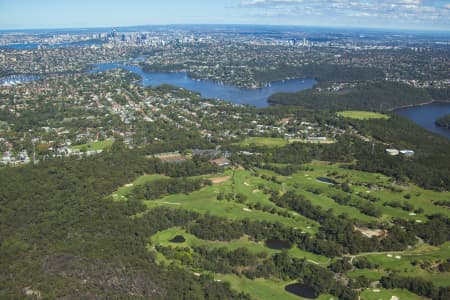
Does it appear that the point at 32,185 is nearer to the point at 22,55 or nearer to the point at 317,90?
the point at 317,90

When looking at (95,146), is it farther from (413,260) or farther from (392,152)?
(413,260)

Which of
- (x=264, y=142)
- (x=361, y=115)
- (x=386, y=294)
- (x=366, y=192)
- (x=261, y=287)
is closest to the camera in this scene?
(x=386, y=294)

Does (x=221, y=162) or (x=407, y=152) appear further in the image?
(x=407, y=152)

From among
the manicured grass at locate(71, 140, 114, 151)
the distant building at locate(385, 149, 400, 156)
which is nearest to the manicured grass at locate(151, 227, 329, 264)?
the manicured grass at locate(71, 140, 114, 151)

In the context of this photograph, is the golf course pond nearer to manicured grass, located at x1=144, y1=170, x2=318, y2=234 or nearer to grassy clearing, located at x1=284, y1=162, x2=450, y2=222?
manicured grass, located at x1=144, y1=170, x2=318, y2=234

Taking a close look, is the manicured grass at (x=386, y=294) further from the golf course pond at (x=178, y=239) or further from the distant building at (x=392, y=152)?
the distant building at (x=392, y=152)

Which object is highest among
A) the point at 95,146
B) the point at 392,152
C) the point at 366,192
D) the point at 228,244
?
the point at 392,152

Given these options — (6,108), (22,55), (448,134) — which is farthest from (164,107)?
(22,55)

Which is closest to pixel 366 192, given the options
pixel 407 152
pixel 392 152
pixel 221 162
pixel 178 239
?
pixel 392 152
